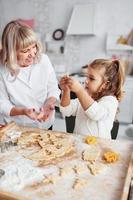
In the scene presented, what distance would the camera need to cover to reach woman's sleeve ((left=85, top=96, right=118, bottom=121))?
1171mm

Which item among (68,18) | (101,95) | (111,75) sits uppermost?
(68,18)

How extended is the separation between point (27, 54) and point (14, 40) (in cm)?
10

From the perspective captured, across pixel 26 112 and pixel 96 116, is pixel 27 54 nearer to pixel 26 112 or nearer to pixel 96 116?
pixel 26 112

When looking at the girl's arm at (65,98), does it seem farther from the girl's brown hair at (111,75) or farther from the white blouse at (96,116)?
the girl's brown hair at (111,75)

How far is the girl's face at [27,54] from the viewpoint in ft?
4.50

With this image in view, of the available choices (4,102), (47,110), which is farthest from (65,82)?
(4,102)

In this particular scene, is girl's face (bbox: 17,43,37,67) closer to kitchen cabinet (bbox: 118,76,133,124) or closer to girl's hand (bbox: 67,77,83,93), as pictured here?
girl's hand (bbox: 67,77,83,93)

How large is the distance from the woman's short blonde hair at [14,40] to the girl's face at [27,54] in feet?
0.07

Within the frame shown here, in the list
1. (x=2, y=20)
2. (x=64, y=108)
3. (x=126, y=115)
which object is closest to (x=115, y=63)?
(x=64, y=108)

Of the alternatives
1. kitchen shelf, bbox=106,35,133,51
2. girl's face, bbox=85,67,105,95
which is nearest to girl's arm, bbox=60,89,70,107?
girl's face, bbox=85,67,105,95

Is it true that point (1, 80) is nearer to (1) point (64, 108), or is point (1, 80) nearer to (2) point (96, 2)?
(1) point (64, 108)

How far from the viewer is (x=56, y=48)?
12.5 ft

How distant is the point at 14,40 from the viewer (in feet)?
4.38

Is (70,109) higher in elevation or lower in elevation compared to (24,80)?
lower
